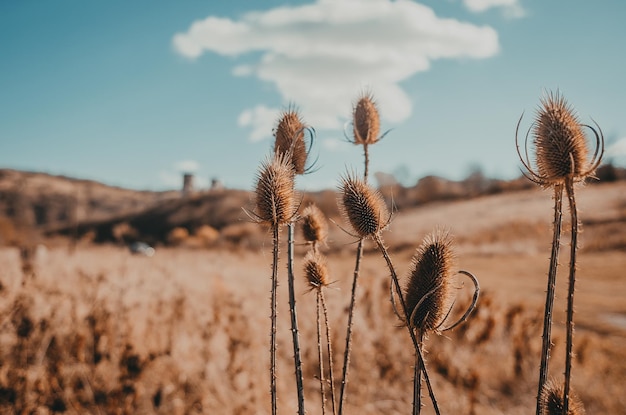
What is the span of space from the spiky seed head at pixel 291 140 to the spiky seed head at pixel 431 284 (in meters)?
0.67

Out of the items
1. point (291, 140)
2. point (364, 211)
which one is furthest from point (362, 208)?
point (291, 140)

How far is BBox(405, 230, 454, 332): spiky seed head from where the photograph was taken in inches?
60.8

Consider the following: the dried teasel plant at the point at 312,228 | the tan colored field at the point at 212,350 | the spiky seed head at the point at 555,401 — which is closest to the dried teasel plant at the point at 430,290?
the spiky seed head at the point at 555,401

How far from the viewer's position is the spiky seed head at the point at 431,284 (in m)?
1.54

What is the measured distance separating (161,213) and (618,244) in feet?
226

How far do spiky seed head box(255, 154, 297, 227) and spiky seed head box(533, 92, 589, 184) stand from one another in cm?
91

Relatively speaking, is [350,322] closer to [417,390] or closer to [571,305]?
[417,390]

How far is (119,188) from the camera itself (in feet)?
503

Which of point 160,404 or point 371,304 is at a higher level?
point 371,304

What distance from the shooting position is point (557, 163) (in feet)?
5.10

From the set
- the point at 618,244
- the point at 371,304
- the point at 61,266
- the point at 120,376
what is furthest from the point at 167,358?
the point at 618,244

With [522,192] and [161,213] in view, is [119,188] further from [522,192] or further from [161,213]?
[522,192]

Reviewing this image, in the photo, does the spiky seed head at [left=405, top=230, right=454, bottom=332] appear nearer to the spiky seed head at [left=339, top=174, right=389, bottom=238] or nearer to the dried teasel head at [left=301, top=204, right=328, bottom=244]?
the spiky seed head at [left=339, top=174, right=389, bottom=238]

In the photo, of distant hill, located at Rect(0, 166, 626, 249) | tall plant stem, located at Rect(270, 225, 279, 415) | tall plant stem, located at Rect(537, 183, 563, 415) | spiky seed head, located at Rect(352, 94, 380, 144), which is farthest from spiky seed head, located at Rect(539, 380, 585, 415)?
distant hill, located at Rect(0, 166, 626, 249)
